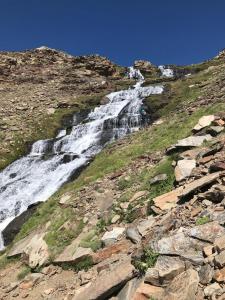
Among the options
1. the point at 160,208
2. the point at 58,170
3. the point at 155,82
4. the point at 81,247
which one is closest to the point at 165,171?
the point at 160,208

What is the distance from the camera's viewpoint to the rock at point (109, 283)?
12.2 meters

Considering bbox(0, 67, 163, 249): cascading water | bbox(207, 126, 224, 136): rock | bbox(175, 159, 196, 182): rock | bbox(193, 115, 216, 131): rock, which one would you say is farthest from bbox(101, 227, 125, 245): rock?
bbox(0, 67, 163, 249): cascading water

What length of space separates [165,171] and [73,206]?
4.30 metres

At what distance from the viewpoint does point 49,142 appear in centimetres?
4459

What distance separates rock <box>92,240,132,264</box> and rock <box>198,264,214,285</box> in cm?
430

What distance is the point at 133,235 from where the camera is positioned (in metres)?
14.8

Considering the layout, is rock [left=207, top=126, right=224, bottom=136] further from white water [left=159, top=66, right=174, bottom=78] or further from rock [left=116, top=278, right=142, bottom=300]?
white water [left=159, top=66, right=174, bottom=78]

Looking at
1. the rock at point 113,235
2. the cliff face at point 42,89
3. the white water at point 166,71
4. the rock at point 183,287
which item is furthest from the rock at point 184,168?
the white water at point 166,71

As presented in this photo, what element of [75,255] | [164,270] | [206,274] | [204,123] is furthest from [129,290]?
[204,123]

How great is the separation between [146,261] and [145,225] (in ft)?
9.04

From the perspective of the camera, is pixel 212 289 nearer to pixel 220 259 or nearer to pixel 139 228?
pixel 220 259

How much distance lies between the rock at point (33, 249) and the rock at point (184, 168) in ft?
18.6

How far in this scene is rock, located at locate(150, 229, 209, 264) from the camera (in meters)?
11.2

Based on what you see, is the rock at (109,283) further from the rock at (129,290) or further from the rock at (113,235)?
the rock at (113,235)
